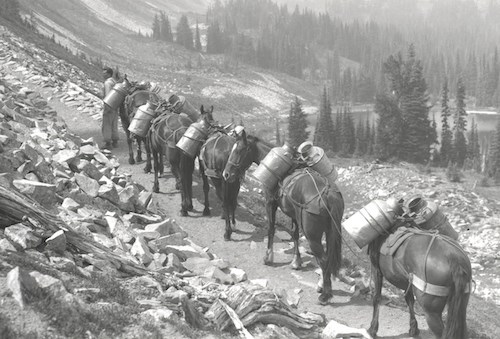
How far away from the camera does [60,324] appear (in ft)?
17.9

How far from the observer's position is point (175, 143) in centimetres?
1511

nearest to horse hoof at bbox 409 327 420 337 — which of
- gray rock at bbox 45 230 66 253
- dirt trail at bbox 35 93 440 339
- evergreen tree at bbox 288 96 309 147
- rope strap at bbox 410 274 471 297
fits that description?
dirt trail at bbox 35 93 440 339

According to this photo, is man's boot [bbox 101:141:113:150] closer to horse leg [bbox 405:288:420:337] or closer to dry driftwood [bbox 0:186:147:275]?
dry driftwood [bbox 0:186:147:275]

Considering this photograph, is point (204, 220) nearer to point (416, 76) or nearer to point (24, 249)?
point (24, 249)

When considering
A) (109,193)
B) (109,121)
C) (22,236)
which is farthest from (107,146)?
(22,236)

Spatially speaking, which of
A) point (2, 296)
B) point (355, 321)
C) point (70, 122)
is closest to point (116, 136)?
point (70, 122)

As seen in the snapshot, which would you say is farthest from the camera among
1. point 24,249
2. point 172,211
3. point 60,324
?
point 172,211

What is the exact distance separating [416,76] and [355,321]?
216ft

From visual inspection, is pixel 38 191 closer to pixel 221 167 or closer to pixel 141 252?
pixel 141 252

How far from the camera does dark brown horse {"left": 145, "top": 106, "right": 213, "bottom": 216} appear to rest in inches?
593

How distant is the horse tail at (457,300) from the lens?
23.4 ft

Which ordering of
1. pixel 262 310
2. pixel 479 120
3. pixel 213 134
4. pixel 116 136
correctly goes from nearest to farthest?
pixel 262 310
pixel 213 134
pixel 116 136
pixel 479 120

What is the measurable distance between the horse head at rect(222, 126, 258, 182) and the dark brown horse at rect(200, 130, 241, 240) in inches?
26.5

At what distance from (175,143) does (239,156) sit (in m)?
3.40
